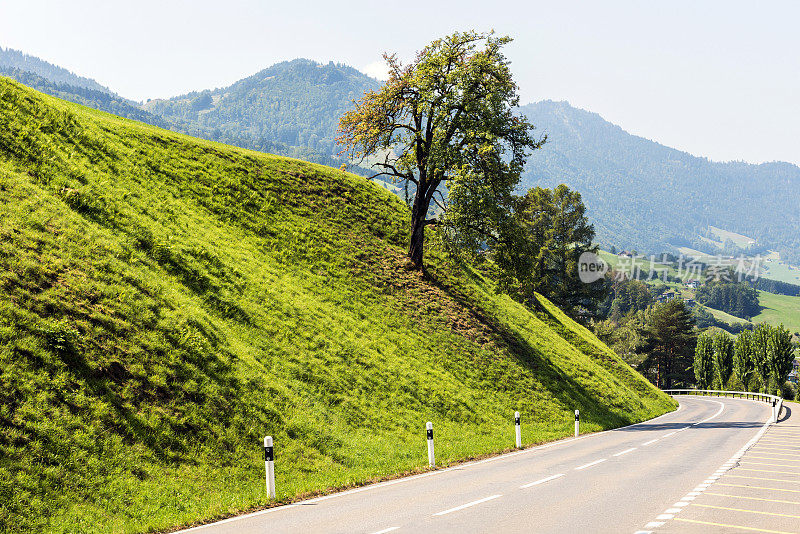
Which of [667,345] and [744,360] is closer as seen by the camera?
[744,360]

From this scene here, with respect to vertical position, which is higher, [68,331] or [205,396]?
[68,331]

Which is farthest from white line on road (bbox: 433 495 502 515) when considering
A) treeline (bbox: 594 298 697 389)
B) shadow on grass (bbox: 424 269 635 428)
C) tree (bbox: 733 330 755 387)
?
treeline (bbox: 594 298 697 389)

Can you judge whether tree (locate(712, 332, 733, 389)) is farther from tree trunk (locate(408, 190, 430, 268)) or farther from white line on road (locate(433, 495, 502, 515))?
white line on road (locate(433, 495, 502, 515))

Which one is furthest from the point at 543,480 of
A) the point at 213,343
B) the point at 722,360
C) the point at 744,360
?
the point at 722,360

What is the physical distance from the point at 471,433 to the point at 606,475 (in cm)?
769

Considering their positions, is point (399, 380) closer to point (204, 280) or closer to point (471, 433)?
point (471, 433)

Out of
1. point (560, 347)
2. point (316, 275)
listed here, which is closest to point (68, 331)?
point (316, 275)

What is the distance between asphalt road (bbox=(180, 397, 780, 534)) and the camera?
8.61m

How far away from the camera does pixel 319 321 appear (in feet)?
76.3

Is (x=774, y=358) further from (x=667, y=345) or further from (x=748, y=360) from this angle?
(x=667, y=345)

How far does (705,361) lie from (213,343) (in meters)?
91.6

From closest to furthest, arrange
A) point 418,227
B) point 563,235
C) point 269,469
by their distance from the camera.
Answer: point 269,469 → point 418,227 → point 563,235

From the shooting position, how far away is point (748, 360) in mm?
80312

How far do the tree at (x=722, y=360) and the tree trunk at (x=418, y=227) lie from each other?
239ft
